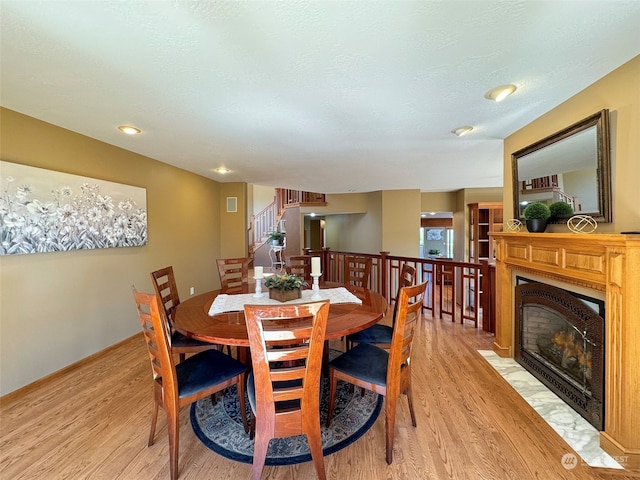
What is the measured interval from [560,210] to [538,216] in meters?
0.14

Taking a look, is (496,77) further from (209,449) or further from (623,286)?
(209,449)

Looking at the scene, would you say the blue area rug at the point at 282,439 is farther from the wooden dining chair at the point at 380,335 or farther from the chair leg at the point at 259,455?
the wooden dining chair at the point at 380,335

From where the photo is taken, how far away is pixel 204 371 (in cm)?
170

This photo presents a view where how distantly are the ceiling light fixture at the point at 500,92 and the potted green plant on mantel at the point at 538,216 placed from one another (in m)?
0.94

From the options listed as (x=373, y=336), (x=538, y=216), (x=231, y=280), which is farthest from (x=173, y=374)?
(x=538, y=216)

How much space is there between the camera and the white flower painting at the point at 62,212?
2113 millimetres

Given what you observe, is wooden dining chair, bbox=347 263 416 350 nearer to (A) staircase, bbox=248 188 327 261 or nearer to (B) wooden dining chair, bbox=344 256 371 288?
(B) wooden dining chair, bbox=344 256 371 288

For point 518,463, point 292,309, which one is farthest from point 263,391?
point 518,463

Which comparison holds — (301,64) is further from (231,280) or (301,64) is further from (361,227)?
(361,227)

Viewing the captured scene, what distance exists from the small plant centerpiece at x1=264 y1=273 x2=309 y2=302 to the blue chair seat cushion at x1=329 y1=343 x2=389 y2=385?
0.58 m

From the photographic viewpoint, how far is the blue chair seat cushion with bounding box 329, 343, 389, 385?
5.42ft

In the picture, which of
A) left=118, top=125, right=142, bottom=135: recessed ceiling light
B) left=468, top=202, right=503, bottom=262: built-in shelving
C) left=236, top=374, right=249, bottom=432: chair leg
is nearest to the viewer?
left=236, top=374, right=249, bottom=432: chair leg

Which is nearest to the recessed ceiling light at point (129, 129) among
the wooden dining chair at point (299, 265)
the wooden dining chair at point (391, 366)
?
the wooden dining chair at point (299, 265)

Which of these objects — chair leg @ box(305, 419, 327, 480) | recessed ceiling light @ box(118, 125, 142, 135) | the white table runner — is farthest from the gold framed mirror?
recessed ceiling light @ box(118, 125, 142, 135)
